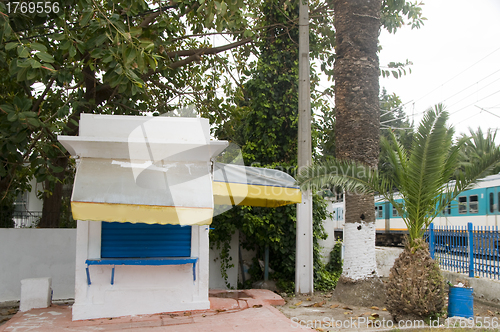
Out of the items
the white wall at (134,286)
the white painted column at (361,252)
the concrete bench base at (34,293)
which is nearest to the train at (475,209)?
the white painted column at (361,252)

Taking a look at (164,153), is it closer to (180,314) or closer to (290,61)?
(180,314)

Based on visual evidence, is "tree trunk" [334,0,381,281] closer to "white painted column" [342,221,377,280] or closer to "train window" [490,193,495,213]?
"white painted column" [342,221,377,280]

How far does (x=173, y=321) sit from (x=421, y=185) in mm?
4418

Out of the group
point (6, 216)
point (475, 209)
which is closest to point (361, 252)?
point (6, 216)

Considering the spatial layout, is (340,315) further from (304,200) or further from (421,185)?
(304,200)

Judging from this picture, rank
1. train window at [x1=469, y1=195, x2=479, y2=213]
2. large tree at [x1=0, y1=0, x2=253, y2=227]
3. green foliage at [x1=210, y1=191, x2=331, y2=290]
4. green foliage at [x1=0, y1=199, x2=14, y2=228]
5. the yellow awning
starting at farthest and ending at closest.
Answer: train window at [x1=469, y1=195, x2=479, y2=213], green foliage at [x1=0, y1=199, x2=14, y2=228], green foliage at [x1=210, y1=191, x2=331, y2=290], the yellow awning, large tree at [x1=0, y1=0, x2=253, y2=227]

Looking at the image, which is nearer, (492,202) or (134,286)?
(134,286)

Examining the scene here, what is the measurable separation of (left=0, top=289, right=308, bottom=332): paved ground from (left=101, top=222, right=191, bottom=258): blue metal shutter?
40.3 inches

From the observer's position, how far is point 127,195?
19.4 ft

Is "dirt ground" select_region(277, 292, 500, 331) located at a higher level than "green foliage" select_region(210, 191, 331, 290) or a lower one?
lower

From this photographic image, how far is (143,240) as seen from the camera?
6852mm

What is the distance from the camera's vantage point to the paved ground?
5867 mm

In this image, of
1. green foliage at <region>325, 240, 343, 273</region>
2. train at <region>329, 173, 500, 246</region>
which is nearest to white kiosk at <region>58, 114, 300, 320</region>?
green foliage at <region>325, 240, 343, 273</region>

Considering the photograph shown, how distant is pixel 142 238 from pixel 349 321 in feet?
12.0
